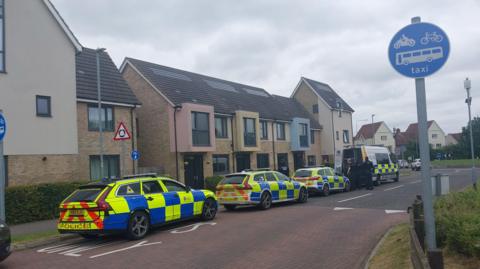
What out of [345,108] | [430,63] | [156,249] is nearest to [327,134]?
[345,108]

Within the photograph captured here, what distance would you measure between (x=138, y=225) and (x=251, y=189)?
5.62 metres

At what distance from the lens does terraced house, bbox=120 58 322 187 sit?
2617 centimetres

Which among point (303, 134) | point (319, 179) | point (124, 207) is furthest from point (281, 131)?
point (124, 207)

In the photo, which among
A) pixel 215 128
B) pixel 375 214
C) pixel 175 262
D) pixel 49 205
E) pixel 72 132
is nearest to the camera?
pixel 175 262

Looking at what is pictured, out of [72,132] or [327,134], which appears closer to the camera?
[72,132]

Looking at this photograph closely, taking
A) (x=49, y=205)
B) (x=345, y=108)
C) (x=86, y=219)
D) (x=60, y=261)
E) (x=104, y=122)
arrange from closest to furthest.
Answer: (x=60, y=261) → (x=86, y=219) → (x=49, y=205) → (x=104, y=122) → (x=345, y=108)

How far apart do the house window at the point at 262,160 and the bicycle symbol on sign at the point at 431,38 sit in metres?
28.8

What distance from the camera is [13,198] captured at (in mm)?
14500

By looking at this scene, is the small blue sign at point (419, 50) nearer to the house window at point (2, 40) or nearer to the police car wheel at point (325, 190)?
the house window at point (2, 40)

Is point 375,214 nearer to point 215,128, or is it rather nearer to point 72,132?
point 72,132

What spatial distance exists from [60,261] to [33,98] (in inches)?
397

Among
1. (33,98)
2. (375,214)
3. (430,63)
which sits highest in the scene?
(33,98)

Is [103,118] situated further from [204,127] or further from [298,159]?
[298,159]

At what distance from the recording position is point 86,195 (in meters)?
10.5
